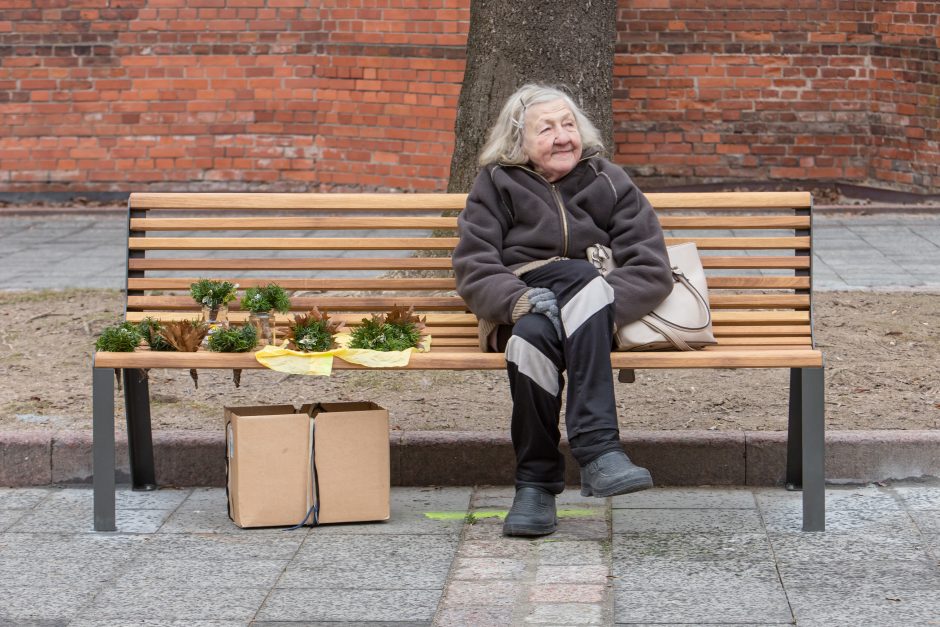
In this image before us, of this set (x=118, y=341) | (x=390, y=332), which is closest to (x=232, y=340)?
(x=118, y=341)

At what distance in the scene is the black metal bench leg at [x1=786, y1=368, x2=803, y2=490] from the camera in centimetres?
483

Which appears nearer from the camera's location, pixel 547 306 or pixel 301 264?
pixel 547 306

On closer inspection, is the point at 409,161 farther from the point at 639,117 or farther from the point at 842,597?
the point at 842,597

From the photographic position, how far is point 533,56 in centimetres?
645

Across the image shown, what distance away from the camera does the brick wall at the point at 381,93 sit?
11859mm

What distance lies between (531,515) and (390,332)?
0.77m

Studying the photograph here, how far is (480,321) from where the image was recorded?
465cm

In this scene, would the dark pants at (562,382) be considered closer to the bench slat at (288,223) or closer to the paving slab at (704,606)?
the paving slab at (704,606)

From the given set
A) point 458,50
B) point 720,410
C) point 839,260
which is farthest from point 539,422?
point 458,50

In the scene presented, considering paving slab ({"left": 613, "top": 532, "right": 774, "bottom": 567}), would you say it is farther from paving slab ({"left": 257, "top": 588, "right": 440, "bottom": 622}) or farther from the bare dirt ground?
the bare dirt ground

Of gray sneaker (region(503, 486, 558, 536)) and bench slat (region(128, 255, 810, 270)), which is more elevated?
bench slat (region(128, 255, 810, 270))

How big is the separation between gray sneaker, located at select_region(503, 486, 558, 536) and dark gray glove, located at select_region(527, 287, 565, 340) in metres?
0.52

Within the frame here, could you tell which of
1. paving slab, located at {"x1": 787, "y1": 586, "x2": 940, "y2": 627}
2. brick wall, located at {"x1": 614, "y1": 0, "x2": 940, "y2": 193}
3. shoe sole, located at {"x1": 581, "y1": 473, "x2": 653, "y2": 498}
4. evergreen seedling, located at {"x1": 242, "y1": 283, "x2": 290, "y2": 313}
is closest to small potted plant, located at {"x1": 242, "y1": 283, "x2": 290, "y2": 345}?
evergreen seedling, located at {"x1": 242, "y1": 283, "x2": 290, "y2": 313}

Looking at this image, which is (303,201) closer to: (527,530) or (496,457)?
(496,457)
